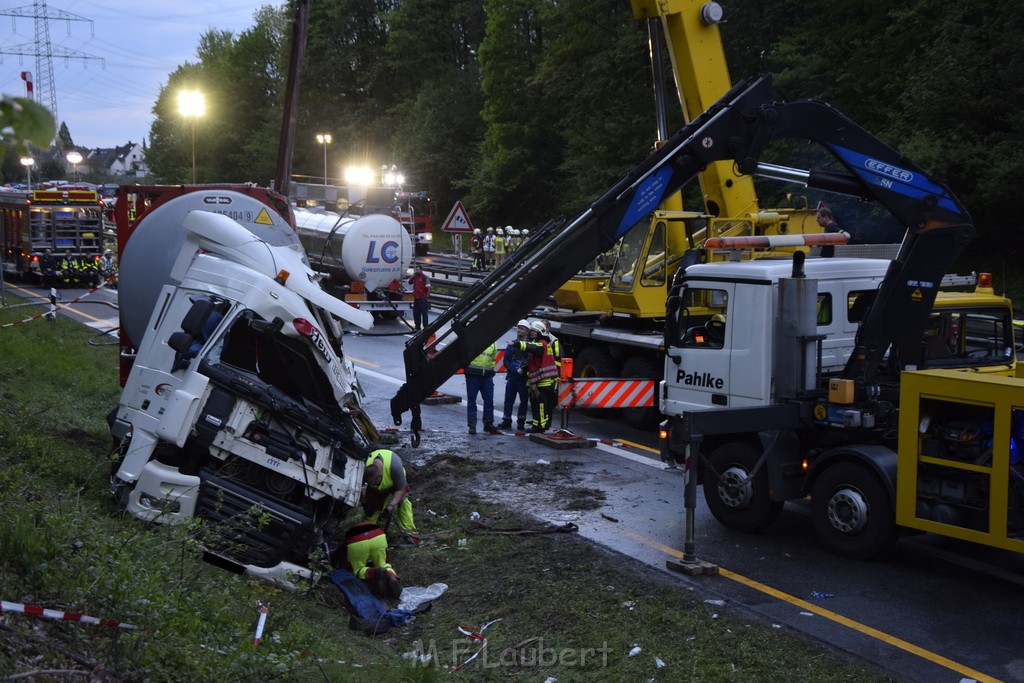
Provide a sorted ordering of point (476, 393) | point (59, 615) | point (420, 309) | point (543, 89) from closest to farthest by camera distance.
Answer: point (59, 615)
point (476, 393)
point (420, 309)
point (543, 89)

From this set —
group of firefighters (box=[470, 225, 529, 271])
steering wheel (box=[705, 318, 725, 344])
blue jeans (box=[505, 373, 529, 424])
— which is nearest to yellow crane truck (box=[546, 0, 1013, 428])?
blue jeans (box=[505, 373, 529, 424])

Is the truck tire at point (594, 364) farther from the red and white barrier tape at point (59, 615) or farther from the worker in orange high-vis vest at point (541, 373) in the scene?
the red and white barrier tape at point (59, 615)

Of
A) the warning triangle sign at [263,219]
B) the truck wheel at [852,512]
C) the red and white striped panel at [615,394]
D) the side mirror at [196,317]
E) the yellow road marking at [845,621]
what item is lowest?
the yellow road marking at [845,621]

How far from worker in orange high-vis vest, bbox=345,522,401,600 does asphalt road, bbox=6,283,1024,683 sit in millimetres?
2194

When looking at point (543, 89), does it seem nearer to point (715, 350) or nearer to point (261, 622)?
point (715, 350)

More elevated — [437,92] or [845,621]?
[437,92]

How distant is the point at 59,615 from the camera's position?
205 inches

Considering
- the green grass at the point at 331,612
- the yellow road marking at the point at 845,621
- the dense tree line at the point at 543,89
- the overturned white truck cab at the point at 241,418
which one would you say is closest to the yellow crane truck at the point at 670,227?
the green grass at the point at 331,612

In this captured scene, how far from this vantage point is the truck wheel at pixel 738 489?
9.64 m

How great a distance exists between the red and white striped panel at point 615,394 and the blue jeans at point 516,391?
3.10 ft

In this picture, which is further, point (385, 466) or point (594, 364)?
point (594, 364)

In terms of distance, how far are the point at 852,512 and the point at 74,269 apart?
32957 millimetres

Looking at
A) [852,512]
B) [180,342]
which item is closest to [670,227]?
[852,512]

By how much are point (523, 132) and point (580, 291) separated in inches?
1566
